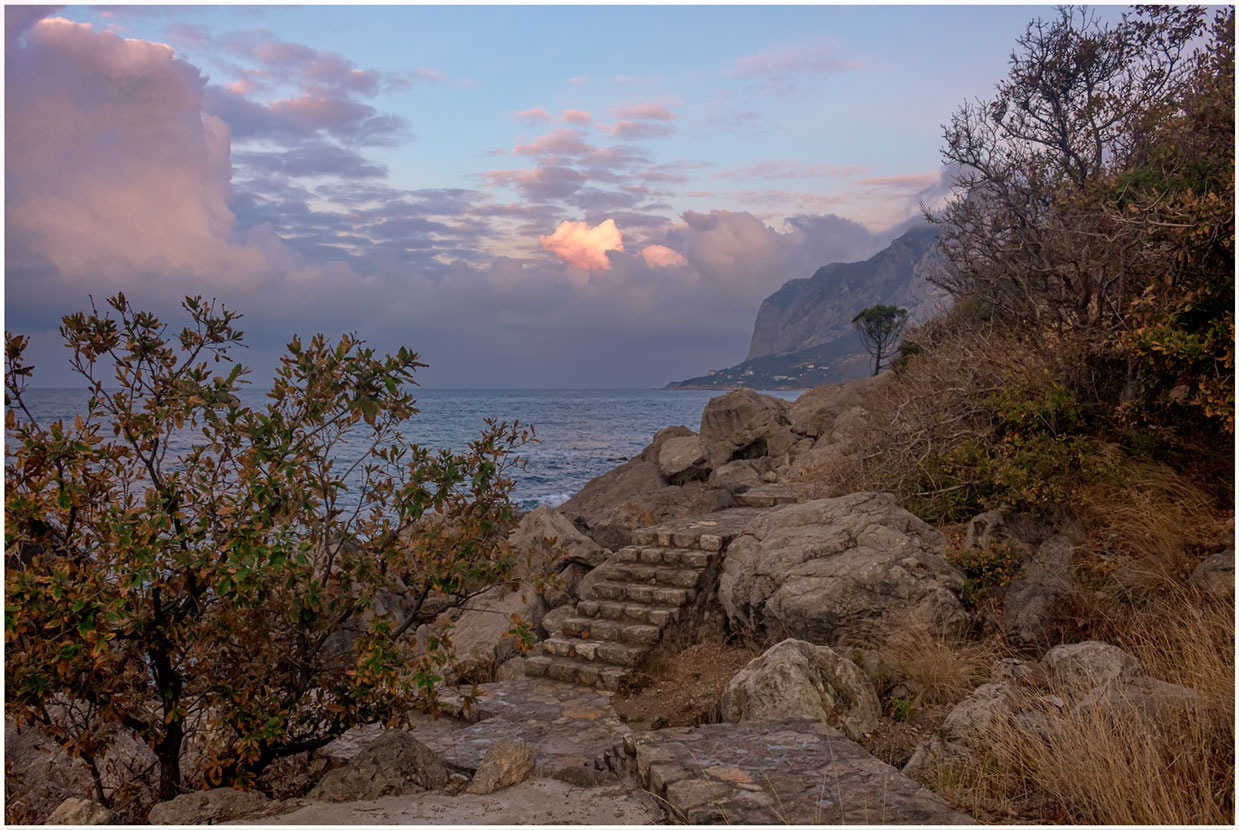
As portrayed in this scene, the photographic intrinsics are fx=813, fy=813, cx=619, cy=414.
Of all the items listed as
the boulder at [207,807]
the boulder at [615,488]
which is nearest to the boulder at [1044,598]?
the boulder at [207,807]

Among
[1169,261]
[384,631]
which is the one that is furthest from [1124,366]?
[384,631]

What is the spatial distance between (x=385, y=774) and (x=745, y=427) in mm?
16945

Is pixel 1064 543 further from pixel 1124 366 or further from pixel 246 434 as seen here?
pixel 246 434

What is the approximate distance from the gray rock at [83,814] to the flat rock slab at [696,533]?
21.0ft

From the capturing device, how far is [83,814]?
16.1 ft

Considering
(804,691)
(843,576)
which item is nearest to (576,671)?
(843,576)

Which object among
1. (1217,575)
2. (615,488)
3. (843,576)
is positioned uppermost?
(1217,575)

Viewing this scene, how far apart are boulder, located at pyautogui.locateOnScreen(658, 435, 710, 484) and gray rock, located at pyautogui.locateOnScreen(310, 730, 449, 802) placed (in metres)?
12.4

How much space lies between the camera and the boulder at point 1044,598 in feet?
23.7

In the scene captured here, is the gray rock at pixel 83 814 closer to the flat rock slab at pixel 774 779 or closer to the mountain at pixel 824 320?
the flat rock slab at pixel 774 779

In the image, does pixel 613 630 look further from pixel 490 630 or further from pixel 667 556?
pixel 490 630

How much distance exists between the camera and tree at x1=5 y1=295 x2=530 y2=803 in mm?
4316

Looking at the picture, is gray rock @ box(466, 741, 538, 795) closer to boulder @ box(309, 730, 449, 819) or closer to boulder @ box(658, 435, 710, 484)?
boulder @ box(309, 730, 449, 819)

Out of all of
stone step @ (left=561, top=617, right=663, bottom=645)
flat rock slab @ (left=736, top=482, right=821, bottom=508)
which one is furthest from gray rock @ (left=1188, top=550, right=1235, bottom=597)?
flat rock slab @ (left=736, top=482, right=821, bottom=508)
